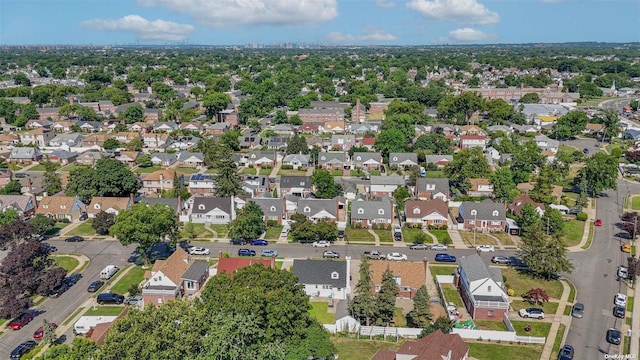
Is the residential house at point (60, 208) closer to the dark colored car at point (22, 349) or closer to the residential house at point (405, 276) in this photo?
the dark colored car at point (22, 349)

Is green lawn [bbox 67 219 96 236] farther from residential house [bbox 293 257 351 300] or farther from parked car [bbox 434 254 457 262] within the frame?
parked car [bbox 434 254 457 262]

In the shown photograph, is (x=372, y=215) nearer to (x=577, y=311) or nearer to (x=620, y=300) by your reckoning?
(x=577, y=311)

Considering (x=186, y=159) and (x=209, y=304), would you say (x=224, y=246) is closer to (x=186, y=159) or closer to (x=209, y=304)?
(x=209, y=304)

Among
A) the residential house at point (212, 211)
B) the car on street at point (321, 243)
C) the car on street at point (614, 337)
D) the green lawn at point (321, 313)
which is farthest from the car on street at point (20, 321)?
the car on street at point (614, 337)

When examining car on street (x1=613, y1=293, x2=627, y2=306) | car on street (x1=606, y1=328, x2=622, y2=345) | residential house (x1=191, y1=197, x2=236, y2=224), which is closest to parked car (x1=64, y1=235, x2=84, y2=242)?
residential house (x1=191, y1=197, x2=236, y2=224)

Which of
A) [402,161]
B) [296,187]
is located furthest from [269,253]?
[402,161]

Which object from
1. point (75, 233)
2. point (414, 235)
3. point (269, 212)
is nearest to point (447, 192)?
point (414, 235)
